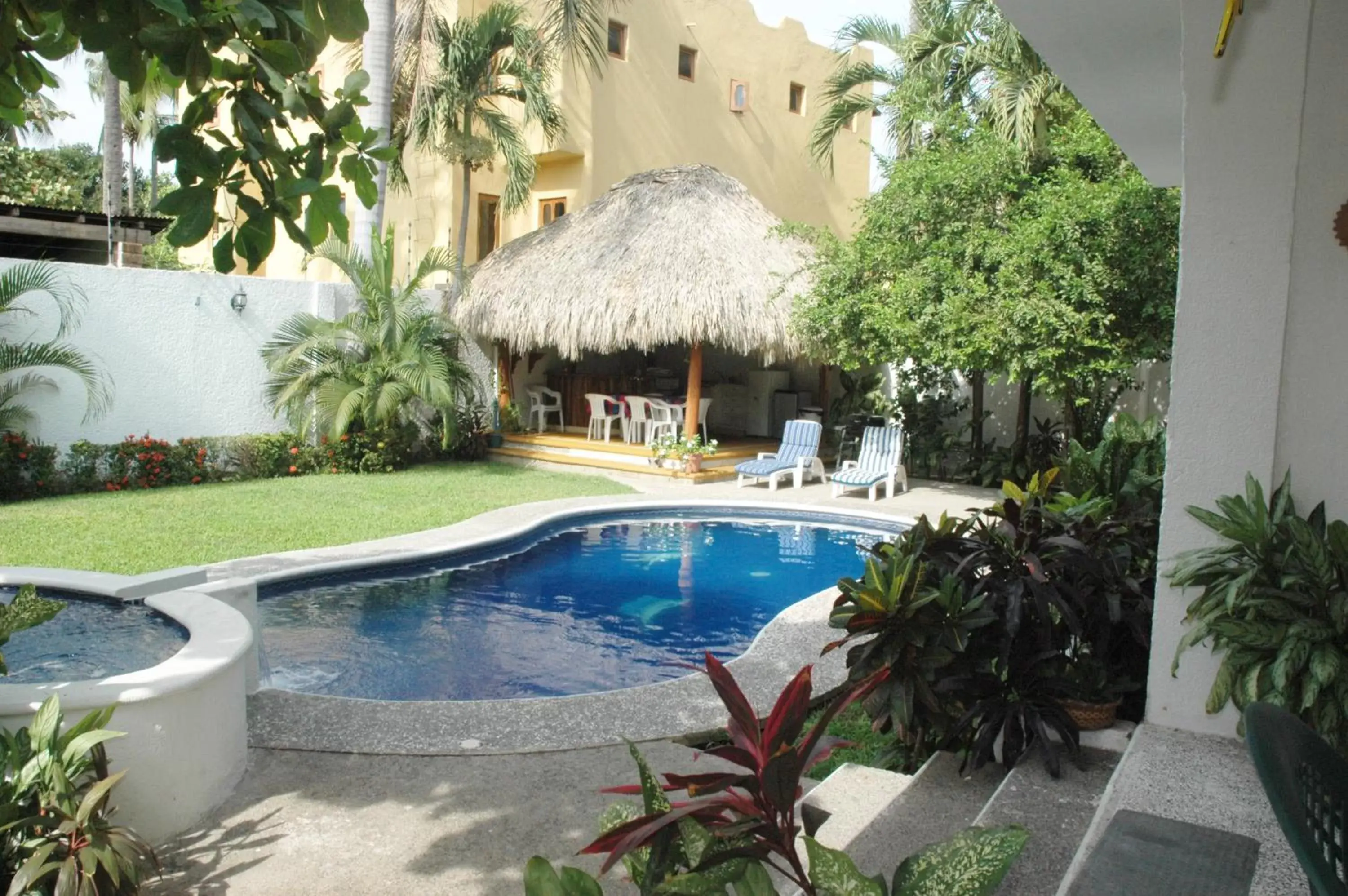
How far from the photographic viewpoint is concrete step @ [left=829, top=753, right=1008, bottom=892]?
304 cm

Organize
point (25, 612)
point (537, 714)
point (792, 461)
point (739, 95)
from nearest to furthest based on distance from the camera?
point (25, 612)
point (537, 714)
point (792, 461)
point (739, 95)

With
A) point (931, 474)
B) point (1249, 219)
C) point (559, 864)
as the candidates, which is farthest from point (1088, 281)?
point (559, 864)

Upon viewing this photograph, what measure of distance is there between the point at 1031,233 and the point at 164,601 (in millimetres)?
9126

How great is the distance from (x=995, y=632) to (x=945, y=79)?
13339mm

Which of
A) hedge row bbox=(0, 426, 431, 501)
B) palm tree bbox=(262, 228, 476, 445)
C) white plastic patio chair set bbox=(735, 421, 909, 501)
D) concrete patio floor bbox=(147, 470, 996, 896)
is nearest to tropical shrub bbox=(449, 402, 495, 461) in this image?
hedge row bbox=(0, 426, 431, 501)

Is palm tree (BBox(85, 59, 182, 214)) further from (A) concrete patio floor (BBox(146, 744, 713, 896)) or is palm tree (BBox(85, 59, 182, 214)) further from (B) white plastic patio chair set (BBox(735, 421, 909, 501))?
(B) white plastic patio chair set (BBox(735, 421, 909, 501))

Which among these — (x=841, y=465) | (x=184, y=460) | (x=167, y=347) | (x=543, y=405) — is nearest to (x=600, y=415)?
(x=543, y=405)

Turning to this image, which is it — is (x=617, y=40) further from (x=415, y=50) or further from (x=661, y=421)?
(x=661, y=421)

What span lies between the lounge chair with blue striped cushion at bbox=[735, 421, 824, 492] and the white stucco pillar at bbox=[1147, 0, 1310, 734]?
1045 centimetres

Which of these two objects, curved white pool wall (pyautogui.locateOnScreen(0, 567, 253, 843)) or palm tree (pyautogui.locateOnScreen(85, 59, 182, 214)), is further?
curved white pool wall (pyautogui.locateOnScreen(0, 567, 253, 843))

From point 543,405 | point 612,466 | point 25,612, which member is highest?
point 543,405

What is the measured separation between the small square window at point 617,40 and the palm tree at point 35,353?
10.7m

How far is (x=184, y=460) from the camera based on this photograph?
41.9ft

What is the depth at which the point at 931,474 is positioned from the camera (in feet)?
50.5
